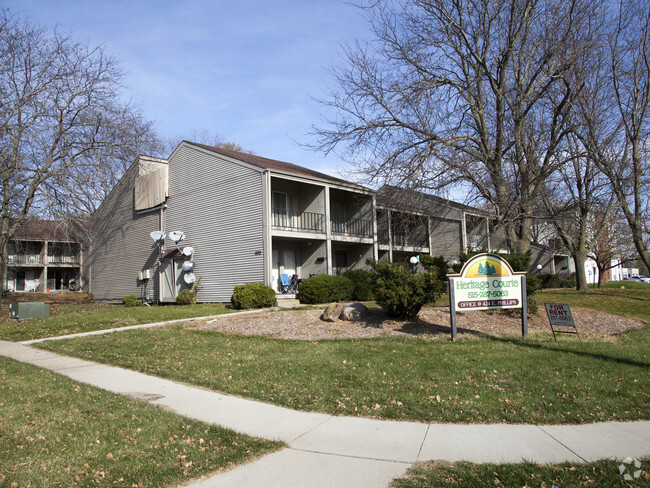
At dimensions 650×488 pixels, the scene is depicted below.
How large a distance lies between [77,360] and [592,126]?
1723 centimetres

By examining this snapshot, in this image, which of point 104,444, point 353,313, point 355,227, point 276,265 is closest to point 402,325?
point 353,313

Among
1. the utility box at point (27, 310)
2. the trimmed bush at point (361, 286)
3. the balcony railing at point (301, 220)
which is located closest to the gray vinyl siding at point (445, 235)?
the balcony railing at point (301, 220)

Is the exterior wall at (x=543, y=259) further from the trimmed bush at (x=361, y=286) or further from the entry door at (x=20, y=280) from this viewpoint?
the entry door at (x=20, y=280)

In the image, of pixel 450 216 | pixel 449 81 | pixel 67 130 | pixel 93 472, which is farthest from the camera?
pixel 450 216

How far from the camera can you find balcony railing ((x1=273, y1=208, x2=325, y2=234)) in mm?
23172

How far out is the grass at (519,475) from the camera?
3.75m

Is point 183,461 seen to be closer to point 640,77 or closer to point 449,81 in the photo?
point 449,81

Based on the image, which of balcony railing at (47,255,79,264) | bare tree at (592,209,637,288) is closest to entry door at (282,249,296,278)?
bare tree at (592,209,637,288)

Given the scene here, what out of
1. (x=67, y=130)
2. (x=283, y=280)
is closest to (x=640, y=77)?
(x=283, y=280)

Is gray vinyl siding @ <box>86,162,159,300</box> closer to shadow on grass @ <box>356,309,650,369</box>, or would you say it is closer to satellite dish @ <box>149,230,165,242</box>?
satellite dish @ <box>149,230,165,242</box>

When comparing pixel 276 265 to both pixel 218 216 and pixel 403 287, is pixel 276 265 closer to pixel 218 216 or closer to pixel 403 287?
pixel 218 216

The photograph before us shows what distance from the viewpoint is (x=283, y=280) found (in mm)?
22609

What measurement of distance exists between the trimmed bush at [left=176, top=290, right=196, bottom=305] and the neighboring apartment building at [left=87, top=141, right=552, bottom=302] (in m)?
0.75

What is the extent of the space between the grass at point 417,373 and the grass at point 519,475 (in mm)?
1354
